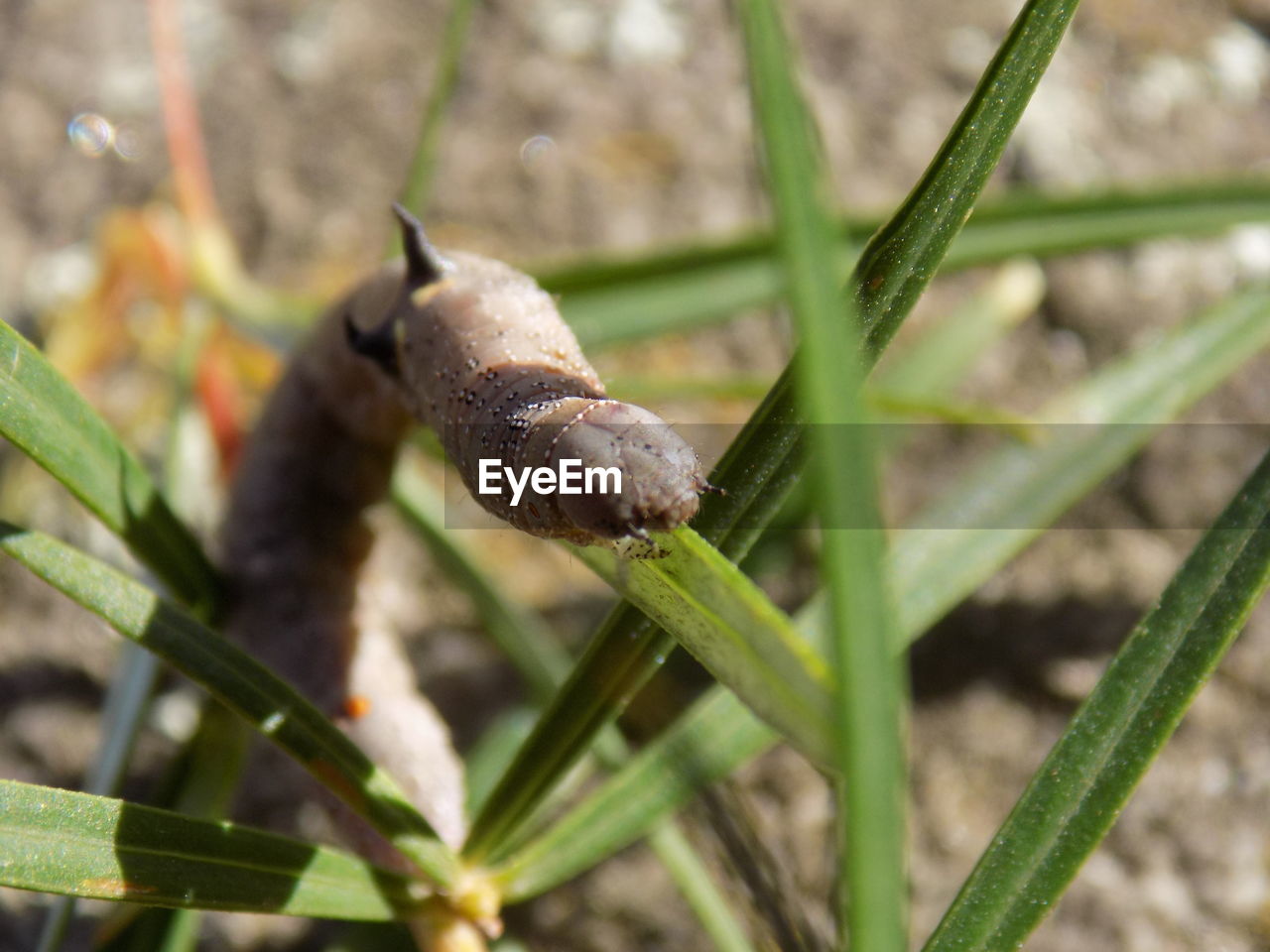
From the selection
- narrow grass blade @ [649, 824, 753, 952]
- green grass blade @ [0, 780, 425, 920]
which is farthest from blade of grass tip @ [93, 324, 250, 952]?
narrow grass blade @ [649, 824, 753, 952]

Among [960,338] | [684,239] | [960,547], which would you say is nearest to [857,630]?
[960,547]

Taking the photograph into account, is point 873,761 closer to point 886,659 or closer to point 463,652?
point 886,659

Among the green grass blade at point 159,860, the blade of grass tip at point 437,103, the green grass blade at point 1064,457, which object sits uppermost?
the blade of grass tip at point 437,103

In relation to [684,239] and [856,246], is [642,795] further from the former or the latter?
[684,239]

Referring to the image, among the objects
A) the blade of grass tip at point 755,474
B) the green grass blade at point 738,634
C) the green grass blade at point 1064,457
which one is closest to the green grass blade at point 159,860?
the blade of grass tip at point 755,474

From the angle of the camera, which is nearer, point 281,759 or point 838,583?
point 838,583

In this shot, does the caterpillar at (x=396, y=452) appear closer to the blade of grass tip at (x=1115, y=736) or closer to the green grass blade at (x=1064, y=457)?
the blade of grass tip at (x=1115, y=736)

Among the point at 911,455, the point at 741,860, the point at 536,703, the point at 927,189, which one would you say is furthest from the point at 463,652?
the point at 927,189
